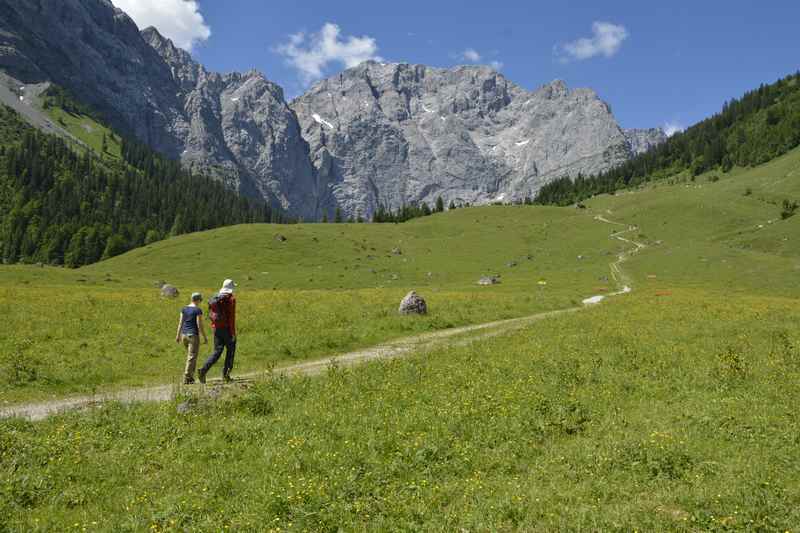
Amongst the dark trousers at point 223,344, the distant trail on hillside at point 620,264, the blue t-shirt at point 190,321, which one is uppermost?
the blue t-shirt at point 190,321

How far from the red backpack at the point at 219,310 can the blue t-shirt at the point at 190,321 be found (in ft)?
1.59

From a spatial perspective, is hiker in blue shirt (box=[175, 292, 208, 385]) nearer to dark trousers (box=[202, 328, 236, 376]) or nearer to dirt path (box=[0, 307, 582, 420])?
dark trousers (box=[202, 328, 236, 376])

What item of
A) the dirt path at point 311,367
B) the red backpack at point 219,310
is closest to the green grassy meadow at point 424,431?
the dirt path at point 311,367

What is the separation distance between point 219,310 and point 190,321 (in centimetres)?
116

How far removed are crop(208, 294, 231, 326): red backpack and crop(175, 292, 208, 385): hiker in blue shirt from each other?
0.46 metres

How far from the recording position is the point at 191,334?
61.9 ft

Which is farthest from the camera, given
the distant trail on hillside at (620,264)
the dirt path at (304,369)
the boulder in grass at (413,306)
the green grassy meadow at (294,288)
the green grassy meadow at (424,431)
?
the distant trail on hillside at (620,264)

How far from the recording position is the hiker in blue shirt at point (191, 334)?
18.6 metres

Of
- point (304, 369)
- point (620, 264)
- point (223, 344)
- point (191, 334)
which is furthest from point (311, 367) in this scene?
point (620, 264)

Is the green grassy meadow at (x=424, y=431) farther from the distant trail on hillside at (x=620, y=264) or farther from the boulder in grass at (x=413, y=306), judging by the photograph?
the distant trail on hillside at (x=620, y=264)

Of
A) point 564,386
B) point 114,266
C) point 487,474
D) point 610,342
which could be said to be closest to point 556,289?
point 610,342

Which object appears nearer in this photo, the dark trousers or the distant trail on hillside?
the dark trousers

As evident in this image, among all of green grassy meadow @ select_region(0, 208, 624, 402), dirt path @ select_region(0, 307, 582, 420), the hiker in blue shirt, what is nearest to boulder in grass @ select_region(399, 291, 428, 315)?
green grassy meadow @ select_region(0, 208, 624, 402)

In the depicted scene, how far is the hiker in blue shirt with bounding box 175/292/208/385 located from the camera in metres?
18.6
